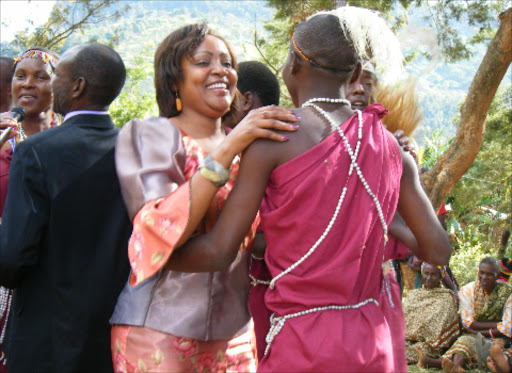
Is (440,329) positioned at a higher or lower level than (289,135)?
lower

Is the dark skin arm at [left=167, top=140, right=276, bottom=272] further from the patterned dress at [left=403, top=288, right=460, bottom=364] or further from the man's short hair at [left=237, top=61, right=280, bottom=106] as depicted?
the patterned dress at [left=403, top=288, right=460, bottom=364]

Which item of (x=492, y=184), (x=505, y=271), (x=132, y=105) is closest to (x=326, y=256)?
(x=505, y=271)

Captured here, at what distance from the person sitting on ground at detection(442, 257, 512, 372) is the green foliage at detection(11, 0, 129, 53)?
1351cm

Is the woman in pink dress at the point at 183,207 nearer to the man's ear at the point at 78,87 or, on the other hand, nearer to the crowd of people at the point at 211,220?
the crowd of people at the point at 211,220

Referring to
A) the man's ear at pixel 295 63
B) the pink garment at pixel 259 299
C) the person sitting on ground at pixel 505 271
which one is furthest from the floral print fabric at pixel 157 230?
the person sitting on ground at pixel 505 271

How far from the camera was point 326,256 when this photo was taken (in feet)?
6.47

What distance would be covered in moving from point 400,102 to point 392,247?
0.87 metres

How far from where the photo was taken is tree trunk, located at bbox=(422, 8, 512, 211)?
850 centimetres

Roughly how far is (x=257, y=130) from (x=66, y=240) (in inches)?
38.6

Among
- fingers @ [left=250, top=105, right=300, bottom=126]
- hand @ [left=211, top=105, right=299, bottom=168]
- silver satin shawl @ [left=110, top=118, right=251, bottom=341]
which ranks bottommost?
silver satin shawl @ [left=110, top=118, right=251, bottom=341]

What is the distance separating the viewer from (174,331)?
86.0 inches

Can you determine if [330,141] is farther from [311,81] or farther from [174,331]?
[174,331]

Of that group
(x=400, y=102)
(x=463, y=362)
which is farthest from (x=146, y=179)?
(x=463, y=362)

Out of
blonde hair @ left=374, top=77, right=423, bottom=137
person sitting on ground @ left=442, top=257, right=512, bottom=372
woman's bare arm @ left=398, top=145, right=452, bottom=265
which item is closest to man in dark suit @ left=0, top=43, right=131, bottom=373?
woman's bare arm @ left=398, top=145, right=452, bottom=265
